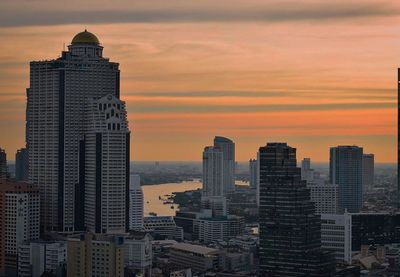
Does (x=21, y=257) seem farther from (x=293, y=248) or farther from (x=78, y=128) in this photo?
(x=293, y=248)

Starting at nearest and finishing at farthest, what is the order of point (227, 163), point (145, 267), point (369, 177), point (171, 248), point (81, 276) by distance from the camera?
1. point (81, 276)
2. point (145, 267)
3. point (171, 248)
4. point (369, 177)
5. point (227, 163)

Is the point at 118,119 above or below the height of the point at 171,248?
above

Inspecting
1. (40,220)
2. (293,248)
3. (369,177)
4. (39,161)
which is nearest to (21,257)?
(40,220)

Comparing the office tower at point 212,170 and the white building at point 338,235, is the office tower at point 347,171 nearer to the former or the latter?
the office tower at point 212,170

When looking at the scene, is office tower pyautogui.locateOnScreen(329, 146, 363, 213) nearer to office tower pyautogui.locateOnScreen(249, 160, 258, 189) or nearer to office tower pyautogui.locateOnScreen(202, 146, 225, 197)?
office tower pyautogui.locateOnScreen(202, 146, 225, 197)

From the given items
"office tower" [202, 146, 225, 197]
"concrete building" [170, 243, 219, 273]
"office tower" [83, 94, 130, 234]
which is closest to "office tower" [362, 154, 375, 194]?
"office tower" [202, 146, 225, 197]

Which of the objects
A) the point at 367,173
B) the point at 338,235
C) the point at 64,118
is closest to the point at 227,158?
the point at 367,173
